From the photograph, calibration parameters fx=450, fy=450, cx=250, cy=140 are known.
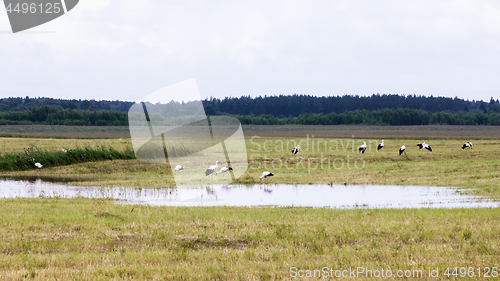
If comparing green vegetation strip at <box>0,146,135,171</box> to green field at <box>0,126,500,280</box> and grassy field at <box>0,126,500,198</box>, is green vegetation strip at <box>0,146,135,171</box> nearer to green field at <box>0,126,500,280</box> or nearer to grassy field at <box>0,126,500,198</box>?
grassy field at <box>0,126,500,198</box>

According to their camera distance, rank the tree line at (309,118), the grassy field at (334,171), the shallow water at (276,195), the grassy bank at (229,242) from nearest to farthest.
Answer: the grassy bank at (229,242), the shallow water at (276,195), the grassy field at (334,171), the tree line at (309,118)

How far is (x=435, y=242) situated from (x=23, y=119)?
358ft

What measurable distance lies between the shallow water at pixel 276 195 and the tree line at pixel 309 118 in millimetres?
86942

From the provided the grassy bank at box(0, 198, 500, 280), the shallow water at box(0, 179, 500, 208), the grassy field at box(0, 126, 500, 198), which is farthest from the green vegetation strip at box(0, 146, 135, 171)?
the grassy bank at box(0, 198, 500, 280)

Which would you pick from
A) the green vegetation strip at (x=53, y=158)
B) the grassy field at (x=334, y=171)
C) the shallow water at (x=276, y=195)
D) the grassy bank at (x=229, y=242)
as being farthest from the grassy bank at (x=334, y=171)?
the grassy bank at (x=229, y=242)

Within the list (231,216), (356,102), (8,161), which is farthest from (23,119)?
(356,102)

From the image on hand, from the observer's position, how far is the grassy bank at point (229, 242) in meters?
7.77

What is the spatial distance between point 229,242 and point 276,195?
1047 cm

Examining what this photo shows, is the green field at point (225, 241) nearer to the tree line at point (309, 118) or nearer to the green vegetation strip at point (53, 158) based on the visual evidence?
the green vegetation strip at point (53, 158)

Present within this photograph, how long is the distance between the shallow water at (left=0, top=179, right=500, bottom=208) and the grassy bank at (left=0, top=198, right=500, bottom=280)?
3.64 m

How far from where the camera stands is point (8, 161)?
31734 mm

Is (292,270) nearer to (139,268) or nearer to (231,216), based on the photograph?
(139,268)

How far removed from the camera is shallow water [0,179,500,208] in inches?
671

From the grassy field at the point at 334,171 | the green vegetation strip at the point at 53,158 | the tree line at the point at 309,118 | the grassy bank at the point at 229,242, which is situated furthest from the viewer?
the tree line at the point at 309,118
